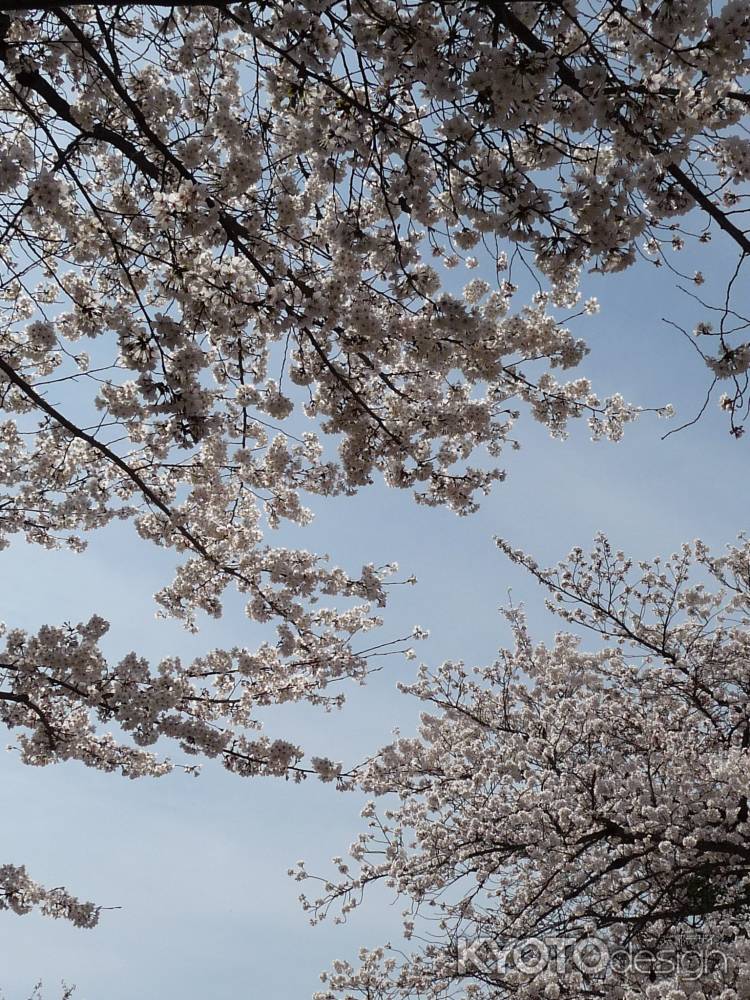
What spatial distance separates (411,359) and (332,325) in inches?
34.2

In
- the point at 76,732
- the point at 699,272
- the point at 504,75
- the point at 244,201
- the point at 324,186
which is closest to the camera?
the point at 504,75

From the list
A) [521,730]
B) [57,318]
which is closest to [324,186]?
[57,318]

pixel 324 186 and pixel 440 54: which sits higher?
pixel 324 186

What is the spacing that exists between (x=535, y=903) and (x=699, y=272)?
22.7 feet

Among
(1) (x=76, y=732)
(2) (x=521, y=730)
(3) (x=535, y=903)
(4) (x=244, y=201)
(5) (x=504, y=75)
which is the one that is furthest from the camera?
(2) (x=521, y=730)

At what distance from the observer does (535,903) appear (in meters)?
7.77

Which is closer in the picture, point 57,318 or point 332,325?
point 332,325

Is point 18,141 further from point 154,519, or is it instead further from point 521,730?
point 521,730

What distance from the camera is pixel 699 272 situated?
14.2 feet

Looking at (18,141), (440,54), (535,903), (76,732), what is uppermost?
(18,141)

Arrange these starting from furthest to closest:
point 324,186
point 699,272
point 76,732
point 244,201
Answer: point 76,732 → point 324,186 → point 244,201 → point 699,272

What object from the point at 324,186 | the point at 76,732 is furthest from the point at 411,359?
the point at 76,732

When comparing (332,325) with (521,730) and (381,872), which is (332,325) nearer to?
(521,730)

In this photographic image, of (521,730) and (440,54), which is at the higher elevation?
(440,54)
